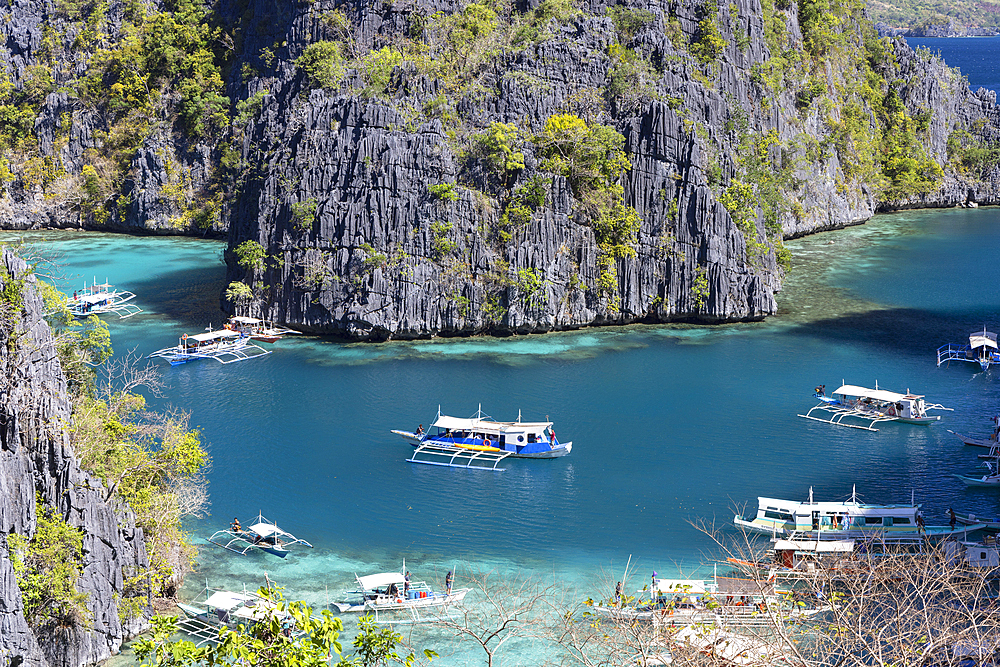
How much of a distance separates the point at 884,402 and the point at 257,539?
46.9 m

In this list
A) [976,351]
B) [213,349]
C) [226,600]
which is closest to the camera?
[226,600]

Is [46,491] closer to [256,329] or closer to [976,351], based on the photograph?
[256,329]

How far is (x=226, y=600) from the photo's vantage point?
52594 millimetres

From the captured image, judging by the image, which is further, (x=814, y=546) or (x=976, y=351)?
(x=976, y=351)

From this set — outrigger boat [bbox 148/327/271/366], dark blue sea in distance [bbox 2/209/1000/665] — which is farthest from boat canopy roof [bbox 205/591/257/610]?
outrigger boat [bbox 148/327/271/366]

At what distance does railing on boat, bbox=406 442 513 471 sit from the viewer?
7379 centimetres

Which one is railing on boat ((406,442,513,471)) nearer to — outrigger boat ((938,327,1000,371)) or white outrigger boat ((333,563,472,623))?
white outrigger boat ((333,563,472,623))

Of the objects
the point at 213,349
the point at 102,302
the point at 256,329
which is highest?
the point at 102,302

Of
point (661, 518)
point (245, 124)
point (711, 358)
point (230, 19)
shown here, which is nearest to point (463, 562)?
Answer: point (661, 518)

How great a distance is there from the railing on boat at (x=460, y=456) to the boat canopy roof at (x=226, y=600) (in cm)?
2187

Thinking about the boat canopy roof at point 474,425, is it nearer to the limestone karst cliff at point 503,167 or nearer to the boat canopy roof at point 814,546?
the boat canopy roof at point 814,546

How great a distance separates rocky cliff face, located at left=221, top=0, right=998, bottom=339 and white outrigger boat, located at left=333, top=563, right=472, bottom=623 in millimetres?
45288

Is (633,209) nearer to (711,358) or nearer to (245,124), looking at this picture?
(711,358)

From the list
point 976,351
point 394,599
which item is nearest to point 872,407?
point 976,351
